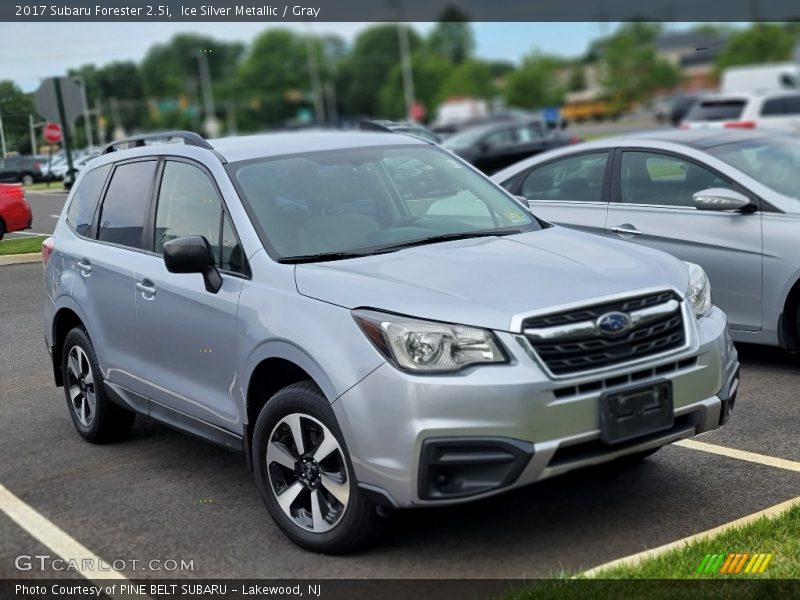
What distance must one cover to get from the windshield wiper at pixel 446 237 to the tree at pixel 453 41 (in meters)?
155

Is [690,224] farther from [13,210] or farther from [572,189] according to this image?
[13,210]

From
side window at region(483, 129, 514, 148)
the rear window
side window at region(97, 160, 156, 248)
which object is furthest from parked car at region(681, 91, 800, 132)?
side window at region(97, 160, 156, 248)

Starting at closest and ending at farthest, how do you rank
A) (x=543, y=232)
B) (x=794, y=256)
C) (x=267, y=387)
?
(x=267, y=387)
(x=543, y=232)
(x=794, y=256)

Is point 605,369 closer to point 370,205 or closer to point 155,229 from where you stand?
point 370,205

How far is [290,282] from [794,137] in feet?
18.2

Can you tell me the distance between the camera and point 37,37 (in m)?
8.92

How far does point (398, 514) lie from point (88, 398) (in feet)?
8.75

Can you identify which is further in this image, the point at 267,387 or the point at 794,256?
the point at 794,256

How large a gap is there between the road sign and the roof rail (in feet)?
9.92

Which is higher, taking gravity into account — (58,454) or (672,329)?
(672,329)

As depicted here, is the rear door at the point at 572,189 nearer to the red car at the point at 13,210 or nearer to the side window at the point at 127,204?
the side window at the point at 127,204

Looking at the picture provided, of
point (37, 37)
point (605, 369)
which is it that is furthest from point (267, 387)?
point (37, 37)

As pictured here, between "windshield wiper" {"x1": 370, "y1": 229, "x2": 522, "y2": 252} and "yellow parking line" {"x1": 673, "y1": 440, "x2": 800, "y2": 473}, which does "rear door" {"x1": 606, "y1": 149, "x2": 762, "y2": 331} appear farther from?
"windshield wiper" {"x1": 370, "y1": 229, "x2": 522, "y2": 252}

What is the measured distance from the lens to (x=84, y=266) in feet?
21.5
